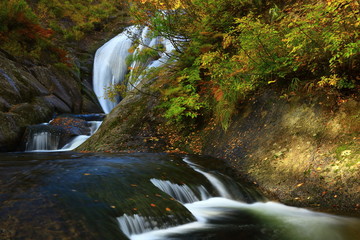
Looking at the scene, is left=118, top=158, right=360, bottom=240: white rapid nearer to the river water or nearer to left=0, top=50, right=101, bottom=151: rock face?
the river water

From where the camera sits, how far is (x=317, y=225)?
11.9 feet

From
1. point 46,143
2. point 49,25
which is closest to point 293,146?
point 46,143

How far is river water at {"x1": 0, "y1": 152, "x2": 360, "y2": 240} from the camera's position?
9.30 feet

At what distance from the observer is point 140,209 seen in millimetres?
3480

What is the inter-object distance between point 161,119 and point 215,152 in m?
2.58

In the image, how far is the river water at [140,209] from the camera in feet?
9.30

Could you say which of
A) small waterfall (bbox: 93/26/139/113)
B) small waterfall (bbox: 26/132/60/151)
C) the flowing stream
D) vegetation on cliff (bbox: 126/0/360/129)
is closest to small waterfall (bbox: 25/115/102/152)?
small waterfall (bbox: 26/132/60/151)

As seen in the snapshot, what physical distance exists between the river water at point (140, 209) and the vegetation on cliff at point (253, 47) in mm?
A: 2279

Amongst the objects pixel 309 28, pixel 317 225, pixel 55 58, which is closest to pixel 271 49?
pixel 309 28

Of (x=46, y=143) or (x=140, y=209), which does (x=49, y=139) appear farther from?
(x=140, y=209)

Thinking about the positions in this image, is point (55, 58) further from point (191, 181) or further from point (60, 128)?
point (191, 181)

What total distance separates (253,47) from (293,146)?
2007 millimetres

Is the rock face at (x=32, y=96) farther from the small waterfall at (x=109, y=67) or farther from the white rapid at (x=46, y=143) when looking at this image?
the small waterfall at (x=109, y=67)

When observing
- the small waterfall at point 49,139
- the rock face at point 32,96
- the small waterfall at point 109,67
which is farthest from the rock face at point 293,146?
the small waterfall at point 109,67
